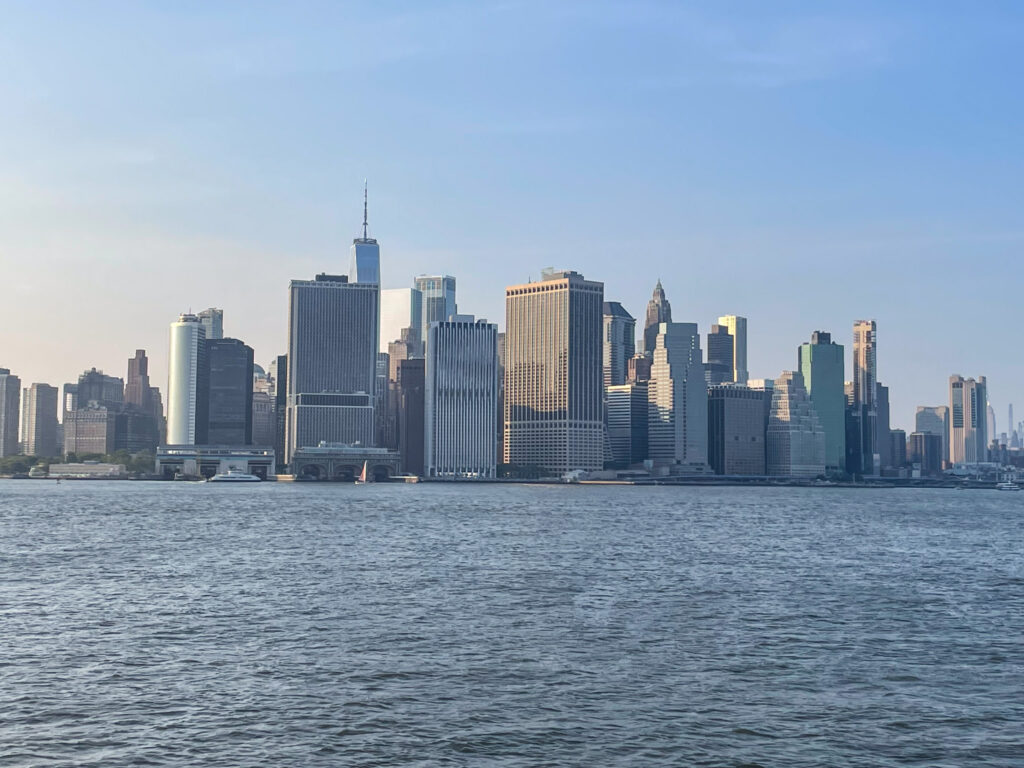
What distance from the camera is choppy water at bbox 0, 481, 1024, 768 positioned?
37844mm

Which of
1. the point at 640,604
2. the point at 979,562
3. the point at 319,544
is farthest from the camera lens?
the point at 319,544

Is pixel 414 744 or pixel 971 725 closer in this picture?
pixel 414 744

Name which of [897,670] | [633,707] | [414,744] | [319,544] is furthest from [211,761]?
[319,544]

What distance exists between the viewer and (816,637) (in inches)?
2264

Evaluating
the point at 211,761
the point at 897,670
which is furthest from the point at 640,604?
the point at 211,761

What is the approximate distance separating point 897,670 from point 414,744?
22.2 metres

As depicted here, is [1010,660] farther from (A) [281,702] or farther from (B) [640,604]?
(A) [281,702]

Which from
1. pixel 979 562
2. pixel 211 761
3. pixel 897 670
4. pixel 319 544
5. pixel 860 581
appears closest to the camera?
pixel 211 761

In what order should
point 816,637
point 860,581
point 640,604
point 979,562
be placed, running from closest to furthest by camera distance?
point 816,637, point 640,604, point 860,581, point 979,562

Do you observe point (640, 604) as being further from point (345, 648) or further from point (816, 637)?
point (345, 648)

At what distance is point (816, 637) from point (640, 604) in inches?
479

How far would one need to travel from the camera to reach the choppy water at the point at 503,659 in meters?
37.8

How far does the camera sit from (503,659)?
166ft

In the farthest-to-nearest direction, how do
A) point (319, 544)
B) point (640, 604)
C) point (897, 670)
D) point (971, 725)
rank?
point (319, 544)
point (640, 604)
point (897, 670)
point (971, 725)
